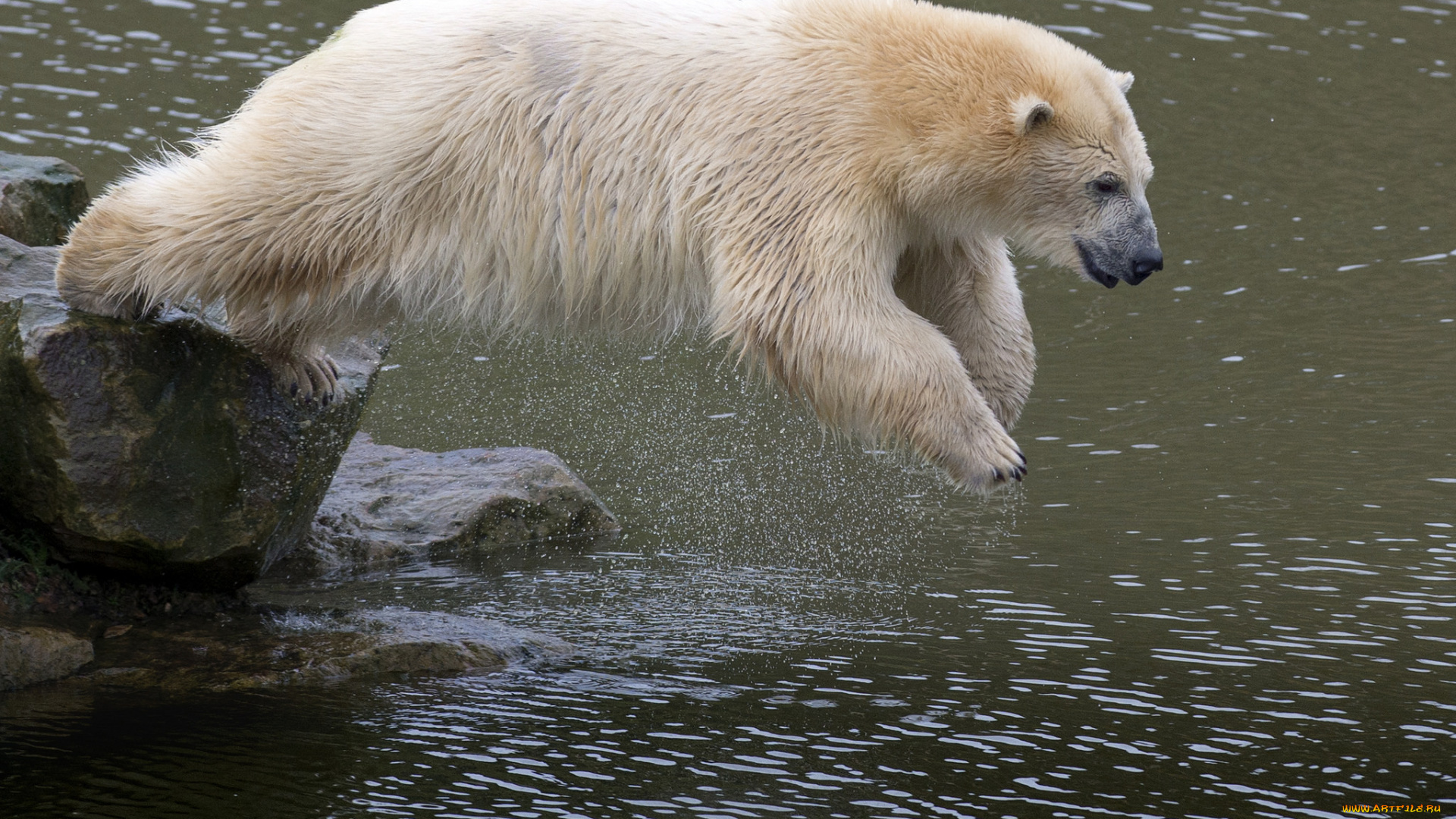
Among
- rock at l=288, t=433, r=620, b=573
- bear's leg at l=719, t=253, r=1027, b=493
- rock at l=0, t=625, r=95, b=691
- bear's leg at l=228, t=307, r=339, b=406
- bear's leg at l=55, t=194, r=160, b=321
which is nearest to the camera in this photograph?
bear's leg at l=719, t=253, r=1027, b=493

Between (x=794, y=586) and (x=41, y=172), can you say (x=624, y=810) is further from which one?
(x=41, y=172)

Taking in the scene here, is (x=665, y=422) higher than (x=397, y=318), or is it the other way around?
(x=397, y=318)

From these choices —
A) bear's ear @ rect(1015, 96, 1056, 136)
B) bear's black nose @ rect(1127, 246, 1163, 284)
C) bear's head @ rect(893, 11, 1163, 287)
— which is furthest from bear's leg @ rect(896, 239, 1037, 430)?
bear's ear @ rect(1015, 96, 1056, 136)

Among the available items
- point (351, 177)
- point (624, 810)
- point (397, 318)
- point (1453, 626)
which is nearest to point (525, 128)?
point (351, 177)

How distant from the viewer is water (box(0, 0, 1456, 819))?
5812mm

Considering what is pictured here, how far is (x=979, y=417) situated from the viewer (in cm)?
540

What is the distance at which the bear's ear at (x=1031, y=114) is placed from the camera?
5.33 m

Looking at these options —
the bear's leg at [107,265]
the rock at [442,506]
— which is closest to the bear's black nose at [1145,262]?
the bear's leg at [107,265]

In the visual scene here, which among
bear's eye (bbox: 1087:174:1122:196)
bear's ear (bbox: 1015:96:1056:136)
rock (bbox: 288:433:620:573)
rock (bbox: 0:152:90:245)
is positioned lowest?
rock (bbox: 288:433:620:573)

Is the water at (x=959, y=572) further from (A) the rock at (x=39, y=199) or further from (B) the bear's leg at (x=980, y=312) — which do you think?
(A) the rock at (x=39, y=199)

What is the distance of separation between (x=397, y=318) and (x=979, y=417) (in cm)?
220

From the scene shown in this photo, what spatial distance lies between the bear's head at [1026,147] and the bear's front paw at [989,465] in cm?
71

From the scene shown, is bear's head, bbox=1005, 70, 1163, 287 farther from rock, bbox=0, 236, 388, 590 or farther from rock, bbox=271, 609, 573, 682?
rock, bbox=0, 236, 388, 590

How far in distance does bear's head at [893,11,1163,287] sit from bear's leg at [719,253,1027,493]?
408 mm
